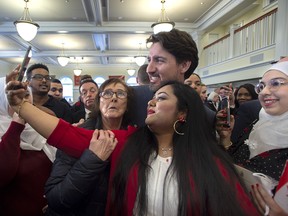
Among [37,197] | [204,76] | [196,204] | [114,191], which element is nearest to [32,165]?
[37,197]

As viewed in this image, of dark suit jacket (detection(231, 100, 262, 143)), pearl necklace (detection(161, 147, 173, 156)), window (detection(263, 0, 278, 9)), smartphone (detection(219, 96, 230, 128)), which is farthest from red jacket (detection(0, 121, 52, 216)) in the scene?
window (detection(263, 0, 278, 9))

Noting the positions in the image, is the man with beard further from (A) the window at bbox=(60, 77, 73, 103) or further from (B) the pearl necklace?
(A) the window at bbox=(60, 77, 73, 103)

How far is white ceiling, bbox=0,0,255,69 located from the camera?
6.71m

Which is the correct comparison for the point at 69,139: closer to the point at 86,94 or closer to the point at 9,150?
the point at 9,150

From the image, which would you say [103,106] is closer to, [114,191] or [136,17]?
[114,191]

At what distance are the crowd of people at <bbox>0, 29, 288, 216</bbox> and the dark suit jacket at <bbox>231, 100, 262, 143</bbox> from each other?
0.36 m

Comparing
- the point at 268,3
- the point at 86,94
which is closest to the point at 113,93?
the point at 86,94

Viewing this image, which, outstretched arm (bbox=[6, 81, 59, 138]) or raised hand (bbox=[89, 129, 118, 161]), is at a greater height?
outstretched arm (bbox=[6, 81, 59, 138])

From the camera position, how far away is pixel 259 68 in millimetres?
7062

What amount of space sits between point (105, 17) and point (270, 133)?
759 cm

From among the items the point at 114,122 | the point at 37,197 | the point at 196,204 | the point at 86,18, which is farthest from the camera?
the point at 86,18

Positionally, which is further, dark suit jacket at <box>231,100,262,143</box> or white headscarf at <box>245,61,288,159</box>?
dark suit jacket at <box>231,100,262,143</box>

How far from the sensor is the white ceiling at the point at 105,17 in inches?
264

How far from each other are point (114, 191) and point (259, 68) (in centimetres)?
697
